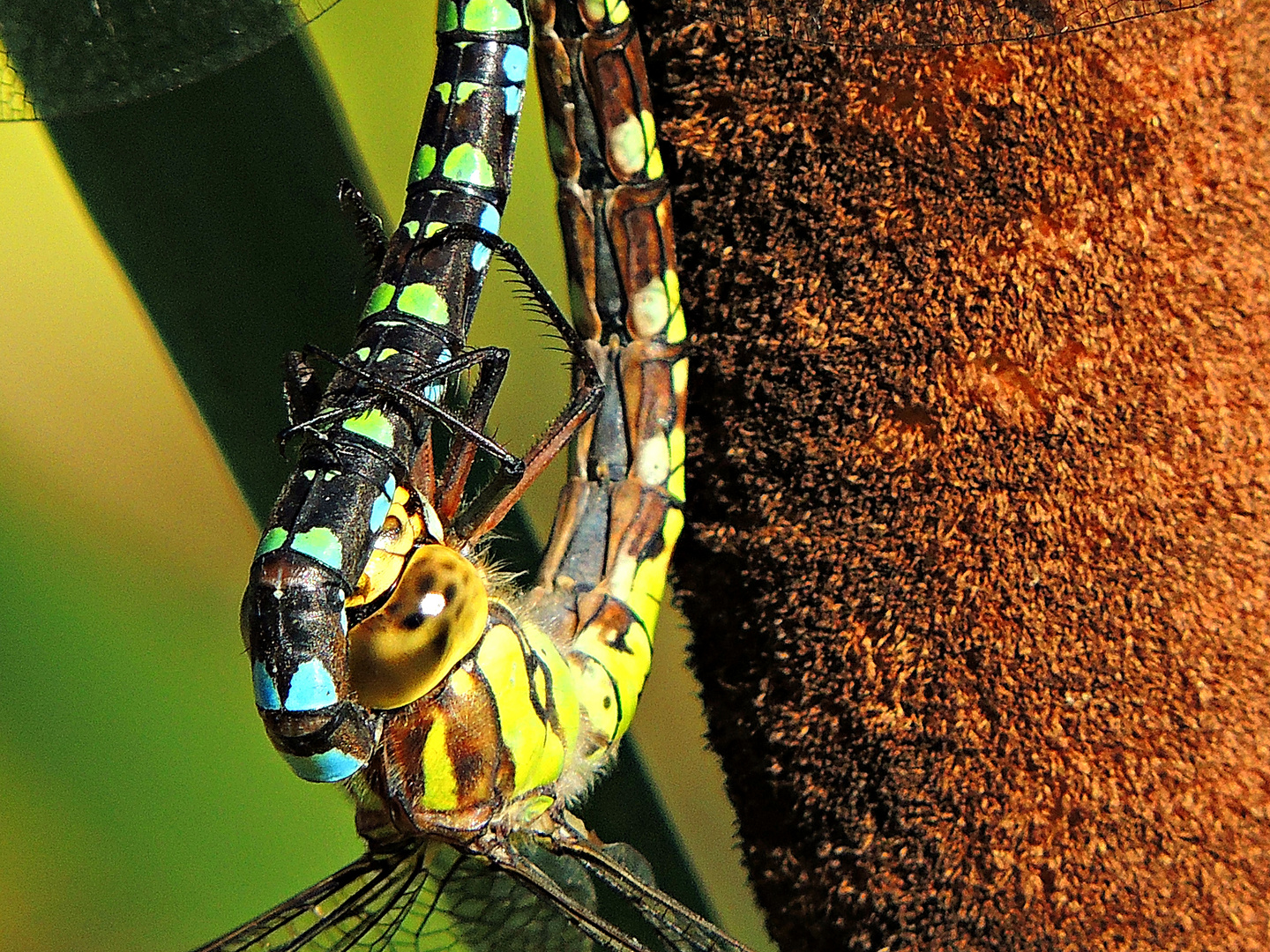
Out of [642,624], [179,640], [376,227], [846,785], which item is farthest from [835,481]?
[179,640]

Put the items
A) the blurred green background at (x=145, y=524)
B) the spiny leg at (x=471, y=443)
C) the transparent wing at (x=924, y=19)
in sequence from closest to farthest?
1. the transparent wing at (x=924, y=19)
2. the spiny leg at (x=471, y=443)
3. the blurred green background at (x=145, y=524)

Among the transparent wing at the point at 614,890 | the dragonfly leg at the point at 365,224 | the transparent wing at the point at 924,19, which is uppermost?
the transparent wing at the point at 924,19

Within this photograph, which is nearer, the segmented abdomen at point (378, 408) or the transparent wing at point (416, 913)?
the segmented abdomen at point (378, 408)

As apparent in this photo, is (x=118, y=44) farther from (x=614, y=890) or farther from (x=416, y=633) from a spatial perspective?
(x=614, y=890)

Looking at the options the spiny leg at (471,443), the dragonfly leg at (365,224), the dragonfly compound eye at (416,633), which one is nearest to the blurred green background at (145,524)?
the dragonfly leg at (365,224)

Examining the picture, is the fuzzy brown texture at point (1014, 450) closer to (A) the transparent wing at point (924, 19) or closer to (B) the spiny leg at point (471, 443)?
(A) the transparent wing at point (924, 19)

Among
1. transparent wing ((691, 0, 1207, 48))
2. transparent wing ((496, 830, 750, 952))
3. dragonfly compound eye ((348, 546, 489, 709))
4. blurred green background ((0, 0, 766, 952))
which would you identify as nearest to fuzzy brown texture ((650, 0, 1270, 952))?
transparent wing ((691, 0, 1207, 48))

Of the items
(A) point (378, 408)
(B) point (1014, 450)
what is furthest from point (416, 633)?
→ (B) point (1014, 450)

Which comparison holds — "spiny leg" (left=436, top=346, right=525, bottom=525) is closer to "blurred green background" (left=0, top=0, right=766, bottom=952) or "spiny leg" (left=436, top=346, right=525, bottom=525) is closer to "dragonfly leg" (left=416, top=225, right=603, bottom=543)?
"dragonfly leg" (left=416, top=225, right=603, bottom=543)

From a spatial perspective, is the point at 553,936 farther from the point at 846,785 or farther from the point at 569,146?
the point at 569,146
